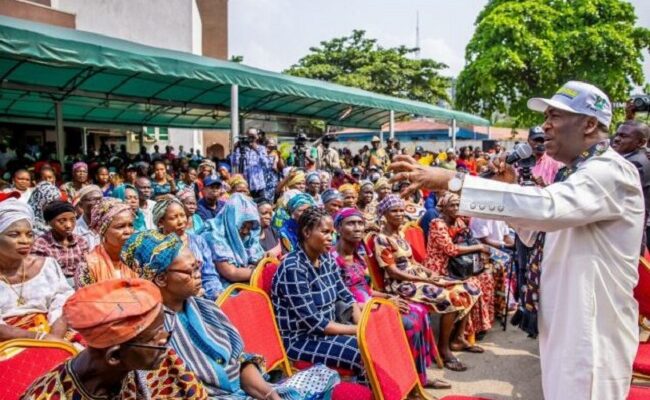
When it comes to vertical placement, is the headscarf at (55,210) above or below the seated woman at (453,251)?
above

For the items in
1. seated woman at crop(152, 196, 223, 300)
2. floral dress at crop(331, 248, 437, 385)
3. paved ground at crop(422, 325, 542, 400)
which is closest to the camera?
floral dress at crop(331, 248, 437, 385)

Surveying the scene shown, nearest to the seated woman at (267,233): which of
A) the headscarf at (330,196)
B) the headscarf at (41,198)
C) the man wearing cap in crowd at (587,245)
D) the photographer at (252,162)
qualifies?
the headscarf at (330,196)

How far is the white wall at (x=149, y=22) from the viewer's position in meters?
17.0

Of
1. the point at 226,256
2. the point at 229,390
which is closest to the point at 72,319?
the point at 229,390

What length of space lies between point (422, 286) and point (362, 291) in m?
0.57

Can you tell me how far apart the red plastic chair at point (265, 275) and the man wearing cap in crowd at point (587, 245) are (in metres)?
1.80

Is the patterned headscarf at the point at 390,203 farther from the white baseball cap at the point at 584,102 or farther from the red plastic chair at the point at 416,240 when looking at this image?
the white baseball cap at the point at 584,102

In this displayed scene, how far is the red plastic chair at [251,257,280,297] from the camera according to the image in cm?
330

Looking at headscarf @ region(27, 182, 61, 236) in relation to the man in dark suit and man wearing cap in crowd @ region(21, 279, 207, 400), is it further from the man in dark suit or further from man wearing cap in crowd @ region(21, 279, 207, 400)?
the man in dark suit

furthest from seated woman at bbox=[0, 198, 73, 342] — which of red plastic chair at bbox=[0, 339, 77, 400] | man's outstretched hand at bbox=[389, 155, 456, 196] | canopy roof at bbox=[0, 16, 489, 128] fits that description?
canopy roof at bbox=[0, 16, 489, 128]

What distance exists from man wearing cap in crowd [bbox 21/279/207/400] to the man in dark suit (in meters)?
4.46

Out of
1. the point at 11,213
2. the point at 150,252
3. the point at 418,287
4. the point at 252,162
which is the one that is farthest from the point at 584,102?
the point at 252,162

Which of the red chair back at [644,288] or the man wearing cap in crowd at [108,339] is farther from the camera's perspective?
the red chair back at [644,288]

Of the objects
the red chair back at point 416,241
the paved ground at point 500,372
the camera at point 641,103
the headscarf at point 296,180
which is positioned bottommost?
the paved ground at point 500,372
